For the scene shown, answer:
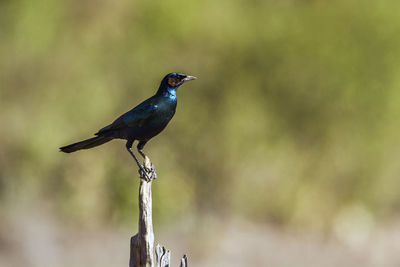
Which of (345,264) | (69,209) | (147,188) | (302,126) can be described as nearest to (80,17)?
(69,209)

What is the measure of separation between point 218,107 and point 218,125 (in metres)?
0.41

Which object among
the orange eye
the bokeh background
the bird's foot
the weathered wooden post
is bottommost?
the weathered wooden post

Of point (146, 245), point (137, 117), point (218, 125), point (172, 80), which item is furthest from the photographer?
point (218, 125)

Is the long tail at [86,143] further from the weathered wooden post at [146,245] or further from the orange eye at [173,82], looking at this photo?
the orange eye at [173,82]

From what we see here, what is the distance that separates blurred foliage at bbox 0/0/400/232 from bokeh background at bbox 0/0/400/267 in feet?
0.09

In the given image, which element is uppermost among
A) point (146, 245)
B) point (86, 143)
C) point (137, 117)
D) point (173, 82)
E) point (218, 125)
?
point (218, 125)

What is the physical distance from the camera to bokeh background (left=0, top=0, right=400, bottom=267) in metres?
12.8

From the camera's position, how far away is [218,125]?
1323 cm

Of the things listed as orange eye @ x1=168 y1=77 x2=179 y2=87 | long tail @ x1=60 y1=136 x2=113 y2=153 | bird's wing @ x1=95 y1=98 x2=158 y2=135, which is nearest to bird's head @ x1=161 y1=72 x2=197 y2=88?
orange eye @ x1=168 y1=77 x2=179 y2=87

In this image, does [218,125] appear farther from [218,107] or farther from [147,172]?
[147,172]

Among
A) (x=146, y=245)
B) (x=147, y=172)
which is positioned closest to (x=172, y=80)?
(x=147, y=172)

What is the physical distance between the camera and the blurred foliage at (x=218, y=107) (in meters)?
12.9

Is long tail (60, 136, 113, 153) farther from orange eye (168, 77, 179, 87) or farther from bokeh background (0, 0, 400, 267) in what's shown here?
bokeh background (0, 0, 400, 267)

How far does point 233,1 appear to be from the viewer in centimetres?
1414
